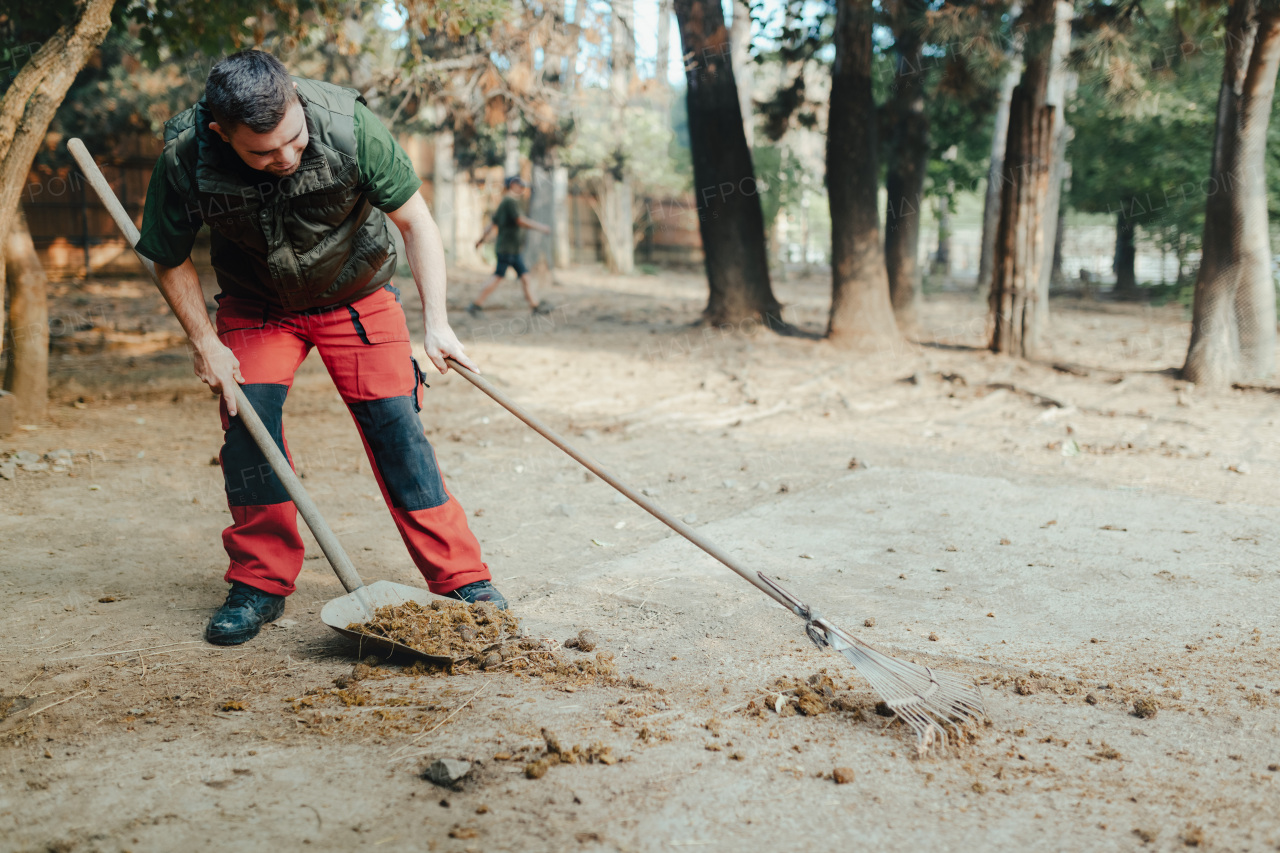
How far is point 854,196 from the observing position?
920cm

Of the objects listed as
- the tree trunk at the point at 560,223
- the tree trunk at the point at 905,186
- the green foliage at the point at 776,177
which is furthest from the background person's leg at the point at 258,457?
the green foliage at the point at 776,177

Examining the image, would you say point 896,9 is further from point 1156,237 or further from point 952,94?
point 1156,237

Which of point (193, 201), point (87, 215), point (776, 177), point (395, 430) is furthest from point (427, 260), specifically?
point (776, 177)

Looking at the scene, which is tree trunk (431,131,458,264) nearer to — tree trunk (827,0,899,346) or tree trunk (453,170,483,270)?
tree trunk (453,170,483,270)

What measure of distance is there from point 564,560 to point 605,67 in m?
5.66

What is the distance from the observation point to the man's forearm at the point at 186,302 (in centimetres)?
277

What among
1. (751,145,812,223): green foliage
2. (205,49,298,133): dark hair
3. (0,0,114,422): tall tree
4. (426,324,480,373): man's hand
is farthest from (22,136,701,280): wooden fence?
(205,49,298,133): dark hair

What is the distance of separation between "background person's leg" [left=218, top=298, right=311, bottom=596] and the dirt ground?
24cm

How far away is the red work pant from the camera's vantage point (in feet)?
9.60

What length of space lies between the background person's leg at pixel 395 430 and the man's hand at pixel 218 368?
28 cm

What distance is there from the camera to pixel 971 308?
14.5m

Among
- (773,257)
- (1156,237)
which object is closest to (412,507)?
(1156,237)

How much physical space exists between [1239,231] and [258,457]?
7.21 meters

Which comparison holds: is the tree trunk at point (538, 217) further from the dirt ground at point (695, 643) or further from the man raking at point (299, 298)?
the man raking at point (299, 298)
